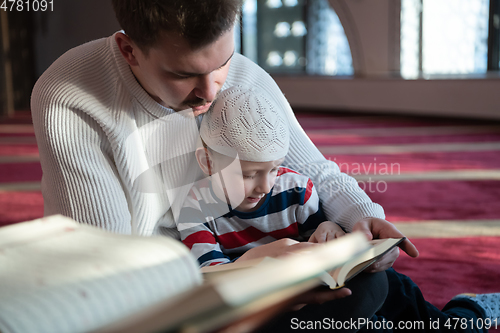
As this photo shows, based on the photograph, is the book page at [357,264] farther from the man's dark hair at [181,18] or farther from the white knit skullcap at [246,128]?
the man's dark hair at [181,18]

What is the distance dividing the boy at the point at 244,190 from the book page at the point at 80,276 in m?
0.50

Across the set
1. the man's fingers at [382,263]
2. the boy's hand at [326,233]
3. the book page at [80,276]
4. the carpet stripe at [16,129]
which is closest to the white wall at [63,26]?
the carpet stripe at [16,129]

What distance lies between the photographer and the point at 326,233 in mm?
997

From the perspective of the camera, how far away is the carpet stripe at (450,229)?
172 centimetres

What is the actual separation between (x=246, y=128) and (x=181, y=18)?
0.96 feet

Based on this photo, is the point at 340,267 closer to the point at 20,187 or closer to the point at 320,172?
the point at 320,172

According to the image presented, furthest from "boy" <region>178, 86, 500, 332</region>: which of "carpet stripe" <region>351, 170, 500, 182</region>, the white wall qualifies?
the white wall

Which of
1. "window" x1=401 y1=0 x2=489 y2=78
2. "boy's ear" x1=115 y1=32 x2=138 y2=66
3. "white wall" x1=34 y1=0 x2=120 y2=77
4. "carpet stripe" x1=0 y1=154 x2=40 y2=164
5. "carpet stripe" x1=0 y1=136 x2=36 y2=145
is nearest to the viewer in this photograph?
"boy's ear" x1=115 y1=32 x2=138 y2=66

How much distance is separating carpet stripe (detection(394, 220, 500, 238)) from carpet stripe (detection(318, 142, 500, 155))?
5.24ft

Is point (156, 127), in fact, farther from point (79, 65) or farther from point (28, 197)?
point (28, 197)

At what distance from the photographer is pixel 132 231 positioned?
1.06 metres

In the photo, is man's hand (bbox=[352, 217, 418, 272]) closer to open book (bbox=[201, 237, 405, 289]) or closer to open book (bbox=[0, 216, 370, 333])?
open book (bbox=[201, 237, 405, 289])

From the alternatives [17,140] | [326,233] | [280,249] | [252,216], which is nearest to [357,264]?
[280,249]

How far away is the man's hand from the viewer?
2.88 feet
